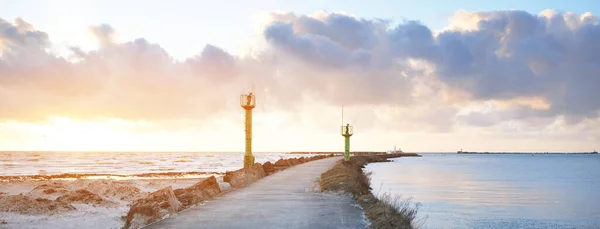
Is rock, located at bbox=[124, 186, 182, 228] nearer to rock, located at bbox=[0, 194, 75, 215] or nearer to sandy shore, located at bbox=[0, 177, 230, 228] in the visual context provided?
sandy shore, located at bbox=[0, 177, 230, 228]

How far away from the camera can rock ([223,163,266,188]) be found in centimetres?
2169

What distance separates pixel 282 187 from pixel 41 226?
969cm

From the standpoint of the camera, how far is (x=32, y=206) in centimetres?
1566

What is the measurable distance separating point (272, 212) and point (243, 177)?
10.2 m

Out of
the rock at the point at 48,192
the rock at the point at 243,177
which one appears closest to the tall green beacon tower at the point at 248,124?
the rock at the point at 243,177

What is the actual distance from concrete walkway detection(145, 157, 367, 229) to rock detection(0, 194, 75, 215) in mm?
4661

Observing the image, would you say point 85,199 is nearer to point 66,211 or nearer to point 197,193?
point 66,211

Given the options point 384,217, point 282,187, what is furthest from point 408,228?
point 282,187

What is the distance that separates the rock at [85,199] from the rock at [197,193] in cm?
298

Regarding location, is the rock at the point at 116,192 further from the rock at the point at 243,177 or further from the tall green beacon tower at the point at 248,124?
the tall green beacon tower at the point at 248,124

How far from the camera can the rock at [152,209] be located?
38.3 feet

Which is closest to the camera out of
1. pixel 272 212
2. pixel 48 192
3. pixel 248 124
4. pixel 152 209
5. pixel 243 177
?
pixel 152 209

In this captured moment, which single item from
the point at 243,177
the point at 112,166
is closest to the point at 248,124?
the point at 243,177

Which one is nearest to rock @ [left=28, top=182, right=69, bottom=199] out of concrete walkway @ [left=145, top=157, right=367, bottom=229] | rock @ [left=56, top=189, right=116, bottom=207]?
rock @ [left=56, top=189, right=116, bottom=207]
